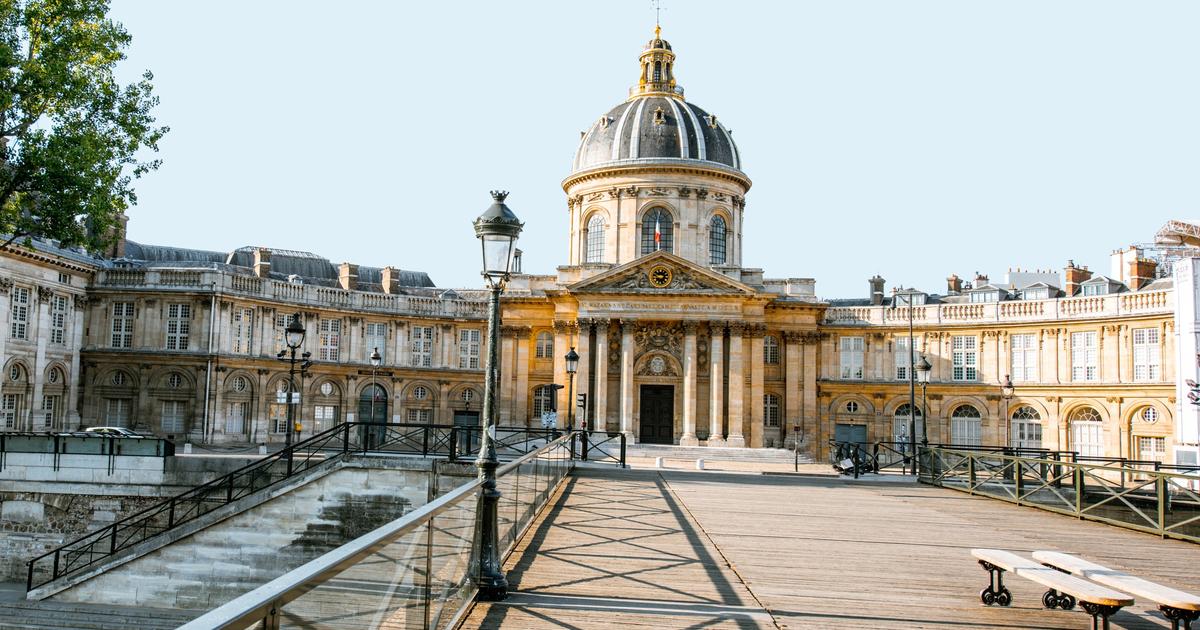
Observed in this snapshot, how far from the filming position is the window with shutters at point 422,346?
55.3 meters

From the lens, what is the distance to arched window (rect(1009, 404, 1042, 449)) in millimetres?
51094

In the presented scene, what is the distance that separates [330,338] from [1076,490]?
41.8 m

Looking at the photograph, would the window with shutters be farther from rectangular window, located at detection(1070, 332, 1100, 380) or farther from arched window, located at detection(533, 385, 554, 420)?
rectangular window, located at detection(1070, 332, 1100, 380)

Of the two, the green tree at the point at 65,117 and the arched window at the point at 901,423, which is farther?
the arched window at the point at 901,423

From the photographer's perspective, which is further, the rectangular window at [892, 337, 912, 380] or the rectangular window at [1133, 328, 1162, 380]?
the rectangular window at [892, 337, 912, 380]

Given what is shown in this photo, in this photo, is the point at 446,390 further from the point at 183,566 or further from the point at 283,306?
the point at 183,566

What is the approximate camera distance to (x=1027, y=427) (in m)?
51.4

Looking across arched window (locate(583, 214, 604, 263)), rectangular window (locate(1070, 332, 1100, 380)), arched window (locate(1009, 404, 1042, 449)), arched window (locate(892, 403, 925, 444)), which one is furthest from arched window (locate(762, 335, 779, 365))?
rectangular window (locate(1070, 332, 1100, 380))

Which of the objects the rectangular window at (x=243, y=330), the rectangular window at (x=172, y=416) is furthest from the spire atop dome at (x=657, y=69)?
the rectangular window at (x=172, y=416)

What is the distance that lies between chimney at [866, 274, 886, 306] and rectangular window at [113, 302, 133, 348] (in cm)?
4182

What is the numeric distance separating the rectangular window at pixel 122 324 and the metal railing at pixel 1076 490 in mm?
38895

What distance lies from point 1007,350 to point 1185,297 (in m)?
10.1

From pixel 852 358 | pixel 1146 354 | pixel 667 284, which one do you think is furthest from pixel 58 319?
pixel 1146 354

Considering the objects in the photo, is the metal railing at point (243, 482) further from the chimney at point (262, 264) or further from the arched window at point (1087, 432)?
the arched window at point (1087, 432)
